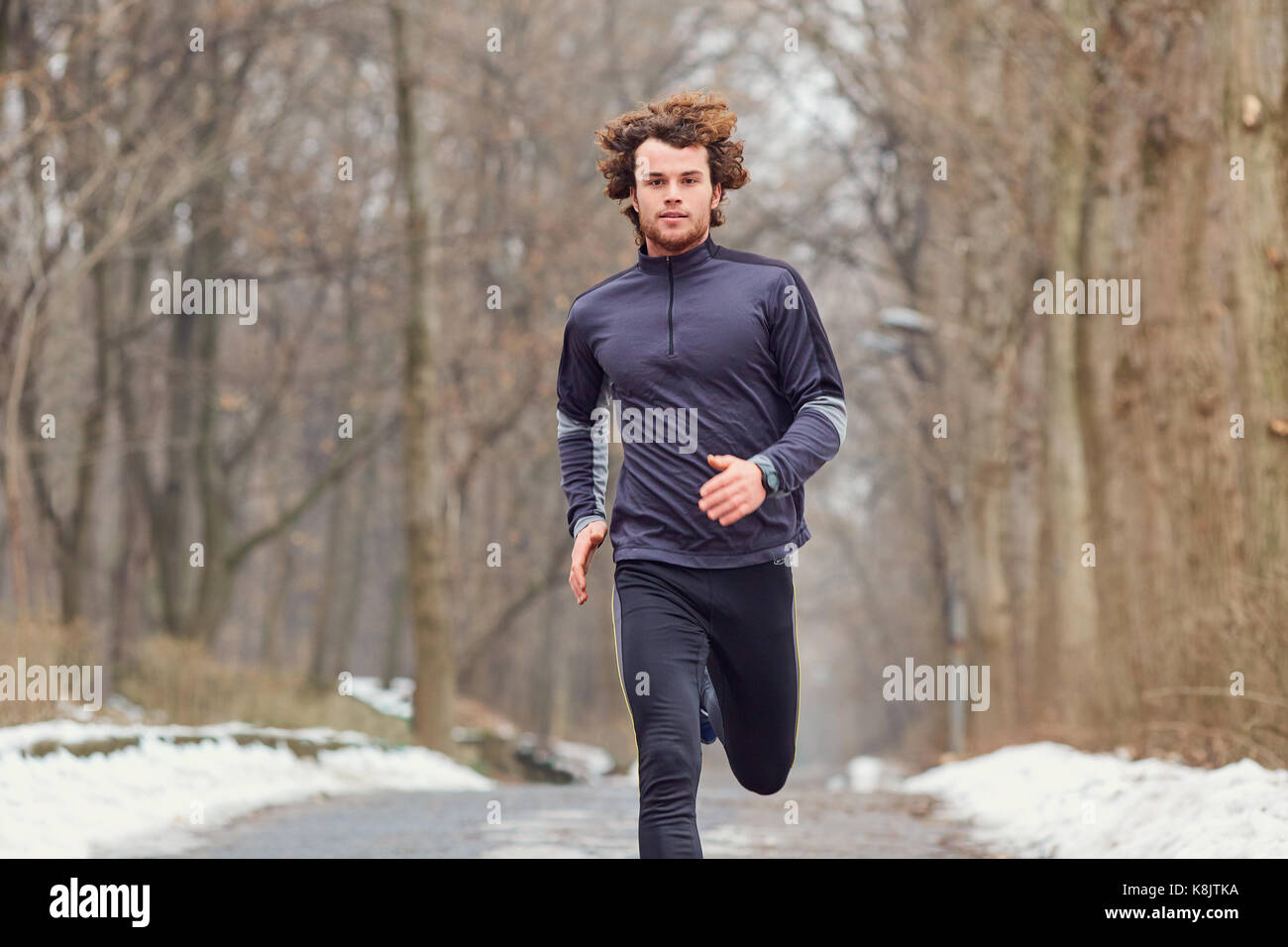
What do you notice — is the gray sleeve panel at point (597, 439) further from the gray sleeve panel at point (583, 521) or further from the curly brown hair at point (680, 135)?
the curly brown hair at point (680, 135)

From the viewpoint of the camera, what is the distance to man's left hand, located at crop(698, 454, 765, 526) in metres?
4.71

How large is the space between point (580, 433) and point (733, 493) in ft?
3.28

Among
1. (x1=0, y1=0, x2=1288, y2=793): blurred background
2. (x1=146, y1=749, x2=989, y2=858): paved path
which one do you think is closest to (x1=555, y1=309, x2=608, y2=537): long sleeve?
(x1=146, y1=749, x2=989, y2=858): paved path

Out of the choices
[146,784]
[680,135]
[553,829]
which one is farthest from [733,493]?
[146,784]

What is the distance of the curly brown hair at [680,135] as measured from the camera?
529 centimetres

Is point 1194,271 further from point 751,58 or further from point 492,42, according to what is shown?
point 751,58

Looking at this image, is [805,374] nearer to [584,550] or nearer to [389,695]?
[584,550]

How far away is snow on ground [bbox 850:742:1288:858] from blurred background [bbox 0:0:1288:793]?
19.6 inches

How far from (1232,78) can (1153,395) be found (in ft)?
→ 9.55

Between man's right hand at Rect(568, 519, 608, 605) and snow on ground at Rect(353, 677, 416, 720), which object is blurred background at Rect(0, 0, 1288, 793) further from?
man's right hand at Rect(568, 519, 608, 605)

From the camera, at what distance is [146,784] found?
399 inches

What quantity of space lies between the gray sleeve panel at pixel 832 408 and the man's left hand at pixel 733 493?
44 cm

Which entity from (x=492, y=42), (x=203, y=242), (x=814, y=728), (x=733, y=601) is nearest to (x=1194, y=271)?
(x=733, y=601)

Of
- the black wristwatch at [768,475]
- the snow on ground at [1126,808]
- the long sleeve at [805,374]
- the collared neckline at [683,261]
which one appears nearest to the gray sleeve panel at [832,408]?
the long sleeve at [805,374]
